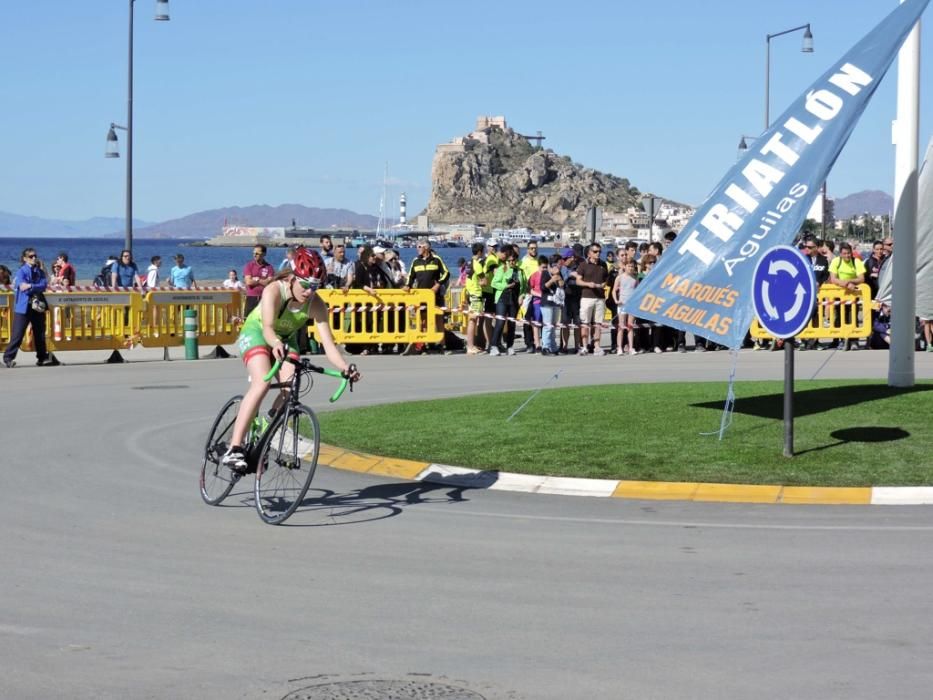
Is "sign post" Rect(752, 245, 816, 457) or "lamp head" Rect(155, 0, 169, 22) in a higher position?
"lamp head" Rect(155, 0, 169, 22)

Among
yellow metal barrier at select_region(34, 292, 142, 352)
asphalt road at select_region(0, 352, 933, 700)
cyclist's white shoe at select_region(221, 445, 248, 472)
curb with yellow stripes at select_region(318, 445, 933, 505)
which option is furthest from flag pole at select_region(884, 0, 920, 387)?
yellow metal barrier at select_region(34, 292, 142, 352)

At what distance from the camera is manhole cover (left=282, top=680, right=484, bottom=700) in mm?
5516

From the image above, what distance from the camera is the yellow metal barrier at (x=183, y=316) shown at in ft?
82.7

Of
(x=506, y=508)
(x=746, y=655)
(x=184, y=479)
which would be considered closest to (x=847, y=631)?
(x=746, y=655)

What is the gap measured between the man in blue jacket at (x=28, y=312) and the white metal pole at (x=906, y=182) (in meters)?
13.8

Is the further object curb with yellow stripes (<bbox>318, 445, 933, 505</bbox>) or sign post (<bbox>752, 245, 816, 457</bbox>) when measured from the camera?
sign post (<bbox>752, 245, 816, 457</bbox>)

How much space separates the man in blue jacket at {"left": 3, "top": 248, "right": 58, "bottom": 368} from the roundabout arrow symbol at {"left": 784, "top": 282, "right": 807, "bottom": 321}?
47.8ft

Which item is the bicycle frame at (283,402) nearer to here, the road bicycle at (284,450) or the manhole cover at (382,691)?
the road bicycle at (284,450)

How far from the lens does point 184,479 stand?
1133 cm

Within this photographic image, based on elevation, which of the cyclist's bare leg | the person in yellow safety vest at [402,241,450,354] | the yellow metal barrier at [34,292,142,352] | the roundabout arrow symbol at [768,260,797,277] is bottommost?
the cyclist's bare leg

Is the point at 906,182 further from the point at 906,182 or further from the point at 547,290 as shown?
the point at 547,290

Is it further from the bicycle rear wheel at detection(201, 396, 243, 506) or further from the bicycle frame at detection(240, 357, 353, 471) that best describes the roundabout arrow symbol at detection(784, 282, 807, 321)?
the bicycle rear wheel at detection(201, 396, 243, 506)

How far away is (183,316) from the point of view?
2572 cm

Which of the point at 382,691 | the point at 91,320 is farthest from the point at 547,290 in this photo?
the point at 382,691
